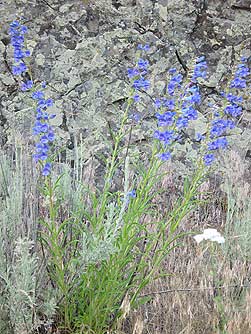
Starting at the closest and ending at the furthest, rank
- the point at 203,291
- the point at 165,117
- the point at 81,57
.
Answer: the point at 165,117 < the point at 203,291 < the point at 81,57

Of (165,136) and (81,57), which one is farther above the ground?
(165,136)

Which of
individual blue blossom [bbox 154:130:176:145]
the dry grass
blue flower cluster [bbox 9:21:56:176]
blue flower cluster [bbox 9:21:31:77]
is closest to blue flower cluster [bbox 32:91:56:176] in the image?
blue flower cluster [bbox 9:21:56:176]

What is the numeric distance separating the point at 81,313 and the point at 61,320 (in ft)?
0.29

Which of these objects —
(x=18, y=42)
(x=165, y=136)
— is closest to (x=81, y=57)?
(x=18, y=42)

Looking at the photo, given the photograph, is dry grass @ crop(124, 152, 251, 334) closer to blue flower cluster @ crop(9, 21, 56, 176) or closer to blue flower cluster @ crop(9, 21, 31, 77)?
blue flower cluster @ crop(9, 21, 56, 176)

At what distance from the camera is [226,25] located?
4.26m

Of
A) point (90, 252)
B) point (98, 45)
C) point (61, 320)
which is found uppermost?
point (98, 45)

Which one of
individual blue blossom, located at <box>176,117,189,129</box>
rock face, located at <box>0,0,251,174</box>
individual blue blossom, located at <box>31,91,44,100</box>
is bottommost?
rock face, located at <box>0,0,251,174</box>

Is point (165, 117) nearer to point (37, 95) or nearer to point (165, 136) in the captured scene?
point (165, 136)

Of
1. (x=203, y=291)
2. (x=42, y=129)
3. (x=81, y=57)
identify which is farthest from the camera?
(x=81, y=57)

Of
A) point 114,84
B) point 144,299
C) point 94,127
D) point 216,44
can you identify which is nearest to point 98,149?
point 94,127

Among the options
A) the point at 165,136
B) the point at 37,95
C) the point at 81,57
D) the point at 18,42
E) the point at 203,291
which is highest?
the point at 18,42

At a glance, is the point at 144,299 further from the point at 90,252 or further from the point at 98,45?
the point at 98,45

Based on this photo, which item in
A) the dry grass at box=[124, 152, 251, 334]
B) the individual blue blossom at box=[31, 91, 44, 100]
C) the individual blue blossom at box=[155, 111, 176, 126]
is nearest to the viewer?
the individual blue blossom at box=[31, 91, 44, 100]
